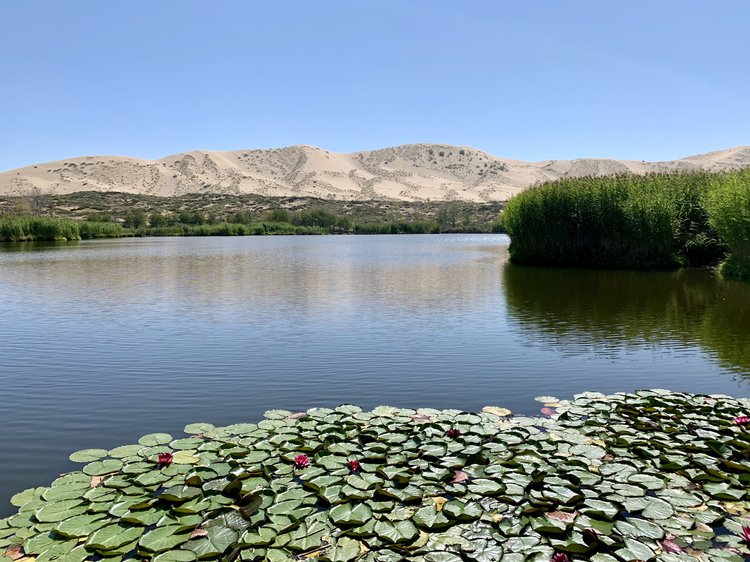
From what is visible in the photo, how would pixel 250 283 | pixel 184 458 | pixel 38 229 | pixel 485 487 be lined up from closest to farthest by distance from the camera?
pixel 485 487
pixel 184 458
pixel 250 283
pixel 38 229

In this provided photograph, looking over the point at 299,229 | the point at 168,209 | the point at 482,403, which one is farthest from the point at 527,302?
the point at 168,209

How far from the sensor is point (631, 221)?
2688cm

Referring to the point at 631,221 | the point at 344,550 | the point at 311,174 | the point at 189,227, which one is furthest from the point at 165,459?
the point at 311,174

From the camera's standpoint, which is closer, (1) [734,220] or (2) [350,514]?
(2) [350,514]

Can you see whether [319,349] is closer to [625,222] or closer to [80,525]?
[80,525]

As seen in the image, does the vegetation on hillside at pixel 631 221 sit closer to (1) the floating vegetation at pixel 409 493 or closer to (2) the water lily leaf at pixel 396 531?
(1) the floating vegetation at pixel 409 493

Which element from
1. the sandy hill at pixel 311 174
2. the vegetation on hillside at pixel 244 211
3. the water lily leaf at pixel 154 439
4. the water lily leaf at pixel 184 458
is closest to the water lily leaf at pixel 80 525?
the water lily leaf at pixel 184 458

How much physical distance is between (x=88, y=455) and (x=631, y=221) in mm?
26159

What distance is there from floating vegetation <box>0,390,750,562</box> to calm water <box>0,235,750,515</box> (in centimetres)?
88

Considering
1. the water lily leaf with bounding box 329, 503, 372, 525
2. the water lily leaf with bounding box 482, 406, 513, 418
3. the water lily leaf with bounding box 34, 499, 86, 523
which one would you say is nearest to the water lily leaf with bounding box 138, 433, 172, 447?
the water lily leaf with bounding box 34, 499, 86, 523

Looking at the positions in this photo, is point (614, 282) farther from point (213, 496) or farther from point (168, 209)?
point (168, 209)

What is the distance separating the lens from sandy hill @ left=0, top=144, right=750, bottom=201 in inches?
5743

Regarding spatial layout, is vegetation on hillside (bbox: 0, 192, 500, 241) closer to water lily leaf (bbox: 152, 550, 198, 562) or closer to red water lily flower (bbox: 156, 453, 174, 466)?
red water lily flower (bbox: 156, 453, 174, 466)

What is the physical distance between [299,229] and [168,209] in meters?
32.5
